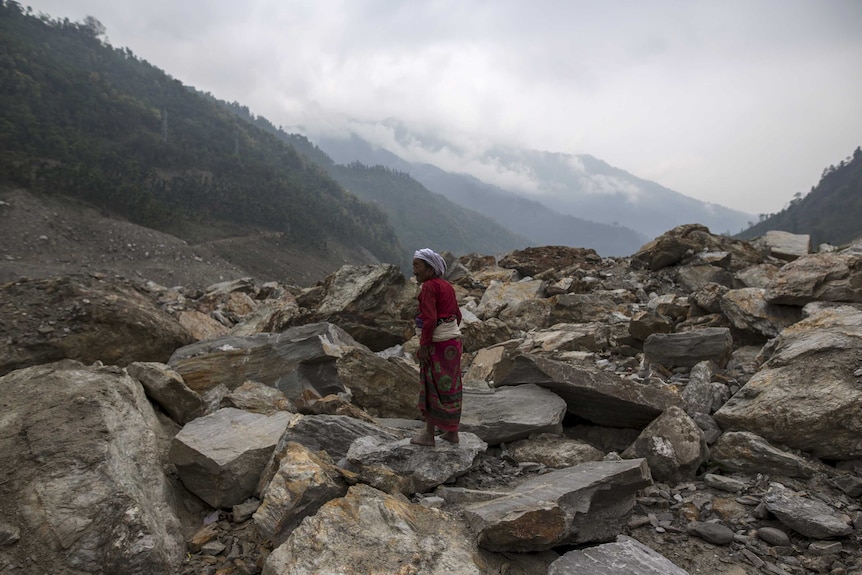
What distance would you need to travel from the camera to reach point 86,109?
90062mm

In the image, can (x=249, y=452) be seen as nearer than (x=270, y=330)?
Yes

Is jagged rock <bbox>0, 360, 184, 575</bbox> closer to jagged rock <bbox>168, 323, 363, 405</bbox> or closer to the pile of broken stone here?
the pile of broken stone

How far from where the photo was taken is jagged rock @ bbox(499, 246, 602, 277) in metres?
18.0

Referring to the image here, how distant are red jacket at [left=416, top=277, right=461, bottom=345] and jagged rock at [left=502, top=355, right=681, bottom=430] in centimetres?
195

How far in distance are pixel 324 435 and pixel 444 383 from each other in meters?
1.38

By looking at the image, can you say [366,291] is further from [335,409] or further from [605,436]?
[605,436]

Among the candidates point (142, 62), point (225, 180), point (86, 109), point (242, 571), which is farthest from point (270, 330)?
point (142, 62)

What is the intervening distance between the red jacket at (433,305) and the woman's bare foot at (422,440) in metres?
0.95

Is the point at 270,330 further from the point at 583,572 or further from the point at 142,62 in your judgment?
the point at 142,62

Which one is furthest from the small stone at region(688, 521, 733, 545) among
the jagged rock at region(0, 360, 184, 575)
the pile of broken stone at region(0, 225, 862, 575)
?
the jagged rock at region(0, 360, 184, 575)

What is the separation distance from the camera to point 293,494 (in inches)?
149

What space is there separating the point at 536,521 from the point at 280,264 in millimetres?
75105

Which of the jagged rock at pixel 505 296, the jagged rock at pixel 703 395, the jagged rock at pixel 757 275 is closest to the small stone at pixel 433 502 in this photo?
the jagged rock at pixel 703 395

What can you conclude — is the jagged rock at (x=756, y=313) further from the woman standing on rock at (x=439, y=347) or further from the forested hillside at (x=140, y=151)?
the forested hillside at (x=140, y=151)
